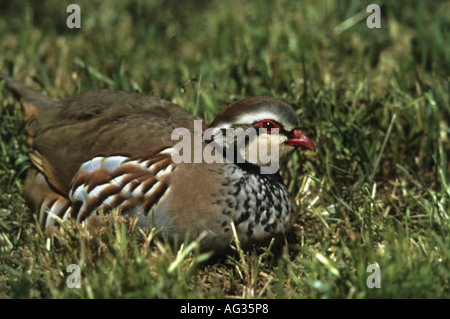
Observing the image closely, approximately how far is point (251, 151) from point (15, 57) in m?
2.66

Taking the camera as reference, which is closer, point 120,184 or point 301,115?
point 120,184

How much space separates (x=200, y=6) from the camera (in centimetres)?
602

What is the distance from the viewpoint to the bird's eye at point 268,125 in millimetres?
3021

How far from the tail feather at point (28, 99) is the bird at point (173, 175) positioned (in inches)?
17.9

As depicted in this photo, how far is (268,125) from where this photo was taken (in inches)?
120

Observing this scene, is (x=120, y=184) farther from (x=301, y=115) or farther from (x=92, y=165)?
(x=301, y=115)

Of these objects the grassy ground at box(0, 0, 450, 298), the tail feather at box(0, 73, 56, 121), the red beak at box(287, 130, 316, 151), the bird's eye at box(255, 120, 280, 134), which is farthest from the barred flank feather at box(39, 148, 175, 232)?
the tail feather at box(0, 73, 56, 121)

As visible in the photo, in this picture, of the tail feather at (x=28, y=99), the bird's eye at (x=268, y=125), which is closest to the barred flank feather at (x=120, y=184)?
the bird's eye at (x=268, y=125)

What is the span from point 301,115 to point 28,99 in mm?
1624

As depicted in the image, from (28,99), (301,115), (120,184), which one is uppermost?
(28,99)

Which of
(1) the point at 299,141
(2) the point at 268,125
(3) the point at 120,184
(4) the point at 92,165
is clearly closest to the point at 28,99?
(4) the point at 92,165

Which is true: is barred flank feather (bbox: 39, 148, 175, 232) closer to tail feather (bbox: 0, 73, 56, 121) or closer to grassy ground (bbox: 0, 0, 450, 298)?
grassy ground (bbox: 0, 0, 450, 298)

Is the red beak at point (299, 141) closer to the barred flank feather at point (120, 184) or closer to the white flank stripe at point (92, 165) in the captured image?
the barred flank feather at point (120, 184)
